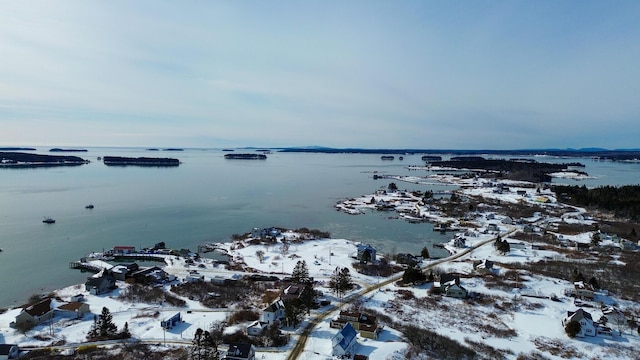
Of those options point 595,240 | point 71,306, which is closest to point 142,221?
point 71,306

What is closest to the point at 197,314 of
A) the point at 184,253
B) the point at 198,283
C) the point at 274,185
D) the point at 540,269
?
the point at 198,283

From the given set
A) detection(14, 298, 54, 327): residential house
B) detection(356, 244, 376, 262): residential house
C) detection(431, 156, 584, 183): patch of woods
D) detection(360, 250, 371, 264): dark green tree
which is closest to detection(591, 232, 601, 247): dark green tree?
detection(356, 244, 376, 262): residential house

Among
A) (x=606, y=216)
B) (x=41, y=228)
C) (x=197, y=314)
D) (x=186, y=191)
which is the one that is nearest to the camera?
(x=197, y=314)

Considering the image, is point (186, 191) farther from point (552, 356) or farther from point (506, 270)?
point (552, 356)

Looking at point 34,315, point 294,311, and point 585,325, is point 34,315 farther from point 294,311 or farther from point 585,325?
point 585,325

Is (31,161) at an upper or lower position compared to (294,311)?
upper

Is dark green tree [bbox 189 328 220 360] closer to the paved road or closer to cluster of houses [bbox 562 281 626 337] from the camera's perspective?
the paved road
